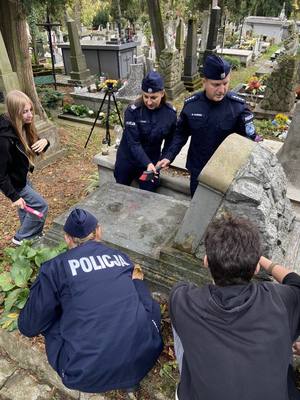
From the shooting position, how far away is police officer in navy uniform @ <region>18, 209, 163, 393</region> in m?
1.96

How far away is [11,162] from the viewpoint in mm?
3244

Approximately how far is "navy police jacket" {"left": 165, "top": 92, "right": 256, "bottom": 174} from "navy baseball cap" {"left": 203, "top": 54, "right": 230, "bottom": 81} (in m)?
0.27

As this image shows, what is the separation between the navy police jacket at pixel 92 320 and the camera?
1.96 metres

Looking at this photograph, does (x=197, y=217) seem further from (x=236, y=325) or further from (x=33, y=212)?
(x=33, y=212)

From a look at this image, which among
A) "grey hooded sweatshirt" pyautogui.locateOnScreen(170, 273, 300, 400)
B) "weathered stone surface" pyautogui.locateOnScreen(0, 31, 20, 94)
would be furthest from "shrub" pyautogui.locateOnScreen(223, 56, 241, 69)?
"grey hooded sweatshirt" pyautogui.locateOnScreen(170, 273, 300, 400)

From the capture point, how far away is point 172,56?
393 inches

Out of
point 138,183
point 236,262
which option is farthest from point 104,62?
point 236,262

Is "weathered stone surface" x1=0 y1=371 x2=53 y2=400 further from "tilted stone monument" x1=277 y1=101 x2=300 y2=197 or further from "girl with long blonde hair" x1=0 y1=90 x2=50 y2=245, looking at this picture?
"tilted stone monument" x1=277 y1=101 x2=300 y2=197

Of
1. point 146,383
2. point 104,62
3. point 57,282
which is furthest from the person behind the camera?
point 104,62

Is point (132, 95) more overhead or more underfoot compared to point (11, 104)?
more underfoot

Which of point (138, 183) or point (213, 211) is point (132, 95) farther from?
point (213, 211)

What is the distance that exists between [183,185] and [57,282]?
2.54 metres

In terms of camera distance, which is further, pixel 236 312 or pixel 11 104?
pixel 11 104

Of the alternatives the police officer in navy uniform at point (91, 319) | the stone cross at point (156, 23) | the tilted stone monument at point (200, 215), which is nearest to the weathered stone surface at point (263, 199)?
the tilted stone monument at point (200, 215)
